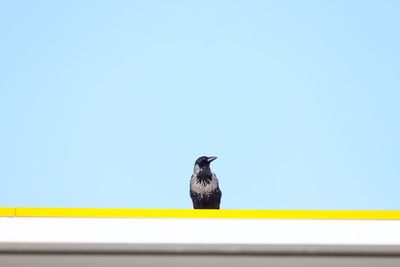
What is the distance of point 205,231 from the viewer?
1.98 m

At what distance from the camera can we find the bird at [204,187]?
27.1 feet

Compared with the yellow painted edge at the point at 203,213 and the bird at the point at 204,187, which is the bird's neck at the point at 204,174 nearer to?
the bird at the point at 204,187

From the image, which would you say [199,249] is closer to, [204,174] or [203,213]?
[203,213]

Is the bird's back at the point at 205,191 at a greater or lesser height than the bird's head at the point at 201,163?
lesser

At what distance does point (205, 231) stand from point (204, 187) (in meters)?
6.43

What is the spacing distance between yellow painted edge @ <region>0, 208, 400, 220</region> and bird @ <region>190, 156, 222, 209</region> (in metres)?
6.16

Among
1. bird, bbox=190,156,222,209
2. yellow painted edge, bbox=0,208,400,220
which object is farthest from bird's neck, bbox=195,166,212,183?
yellow painted edge, bbox=0,208,400,220

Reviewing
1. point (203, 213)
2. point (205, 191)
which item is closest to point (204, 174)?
point (205, 191)

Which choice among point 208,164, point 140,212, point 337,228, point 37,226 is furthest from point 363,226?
point 208,164

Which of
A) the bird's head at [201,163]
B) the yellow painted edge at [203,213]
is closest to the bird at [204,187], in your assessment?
the bird's head at [201,163]

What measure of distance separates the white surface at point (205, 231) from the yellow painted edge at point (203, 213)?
2 centimetres

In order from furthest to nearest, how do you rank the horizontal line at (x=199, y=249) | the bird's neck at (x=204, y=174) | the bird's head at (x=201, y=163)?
the bird's head at (x=201, y=163) < the bird's neck at (x=204, y=174) < the horizontal line at (x=199, y=249)

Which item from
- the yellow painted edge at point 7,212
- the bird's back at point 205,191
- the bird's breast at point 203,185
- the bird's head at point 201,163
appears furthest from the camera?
the bird's head at point 201,163
